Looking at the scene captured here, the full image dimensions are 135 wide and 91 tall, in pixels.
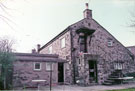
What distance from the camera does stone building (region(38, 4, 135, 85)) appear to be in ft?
67.4

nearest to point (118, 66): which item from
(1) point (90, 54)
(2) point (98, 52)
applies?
(2) point (98, 52)

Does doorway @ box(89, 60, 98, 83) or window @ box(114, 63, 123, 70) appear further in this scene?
window @ box(114, 63, 123, 70)

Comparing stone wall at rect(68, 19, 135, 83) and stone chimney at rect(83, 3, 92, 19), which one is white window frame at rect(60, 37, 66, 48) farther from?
stone chimney at rect(83, 3, 92, 19)

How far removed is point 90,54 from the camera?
20391mm

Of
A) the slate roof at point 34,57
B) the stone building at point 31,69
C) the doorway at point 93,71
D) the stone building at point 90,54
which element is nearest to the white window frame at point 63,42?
the stone building at point 90,54

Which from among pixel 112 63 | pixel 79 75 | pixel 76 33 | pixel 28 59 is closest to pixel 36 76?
pixel 28 59

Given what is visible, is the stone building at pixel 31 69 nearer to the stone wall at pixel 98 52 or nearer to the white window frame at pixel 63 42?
the stone wall at pixel 98 52

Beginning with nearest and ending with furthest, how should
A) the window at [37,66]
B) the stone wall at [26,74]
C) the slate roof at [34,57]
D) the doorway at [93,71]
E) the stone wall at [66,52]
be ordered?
the stone wall at [26,74], the slate roof at [34,57], the window at [37,66], the doorway at [93,71], the stone wall at [66,52]

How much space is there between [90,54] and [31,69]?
284 inches

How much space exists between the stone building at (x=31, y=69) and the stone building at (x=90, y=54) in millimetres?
2196

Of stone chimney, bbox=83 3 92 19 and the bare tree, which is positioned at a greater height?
stone chimney, bbox=83 3 92 19

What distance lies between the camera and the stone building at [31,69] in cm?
1825

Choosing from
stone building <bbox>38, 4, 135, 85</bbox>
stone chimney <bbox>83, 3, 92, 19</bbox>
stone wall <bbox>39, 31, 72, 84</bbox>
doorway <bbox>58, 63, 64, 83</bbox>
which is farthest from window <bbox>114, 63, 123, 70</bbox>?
stone chimney <bbox>83, 3, 92, 19</bbox>

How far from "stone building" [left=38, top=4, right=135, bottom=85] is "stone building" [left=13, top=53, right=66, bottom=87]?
2196 mm
